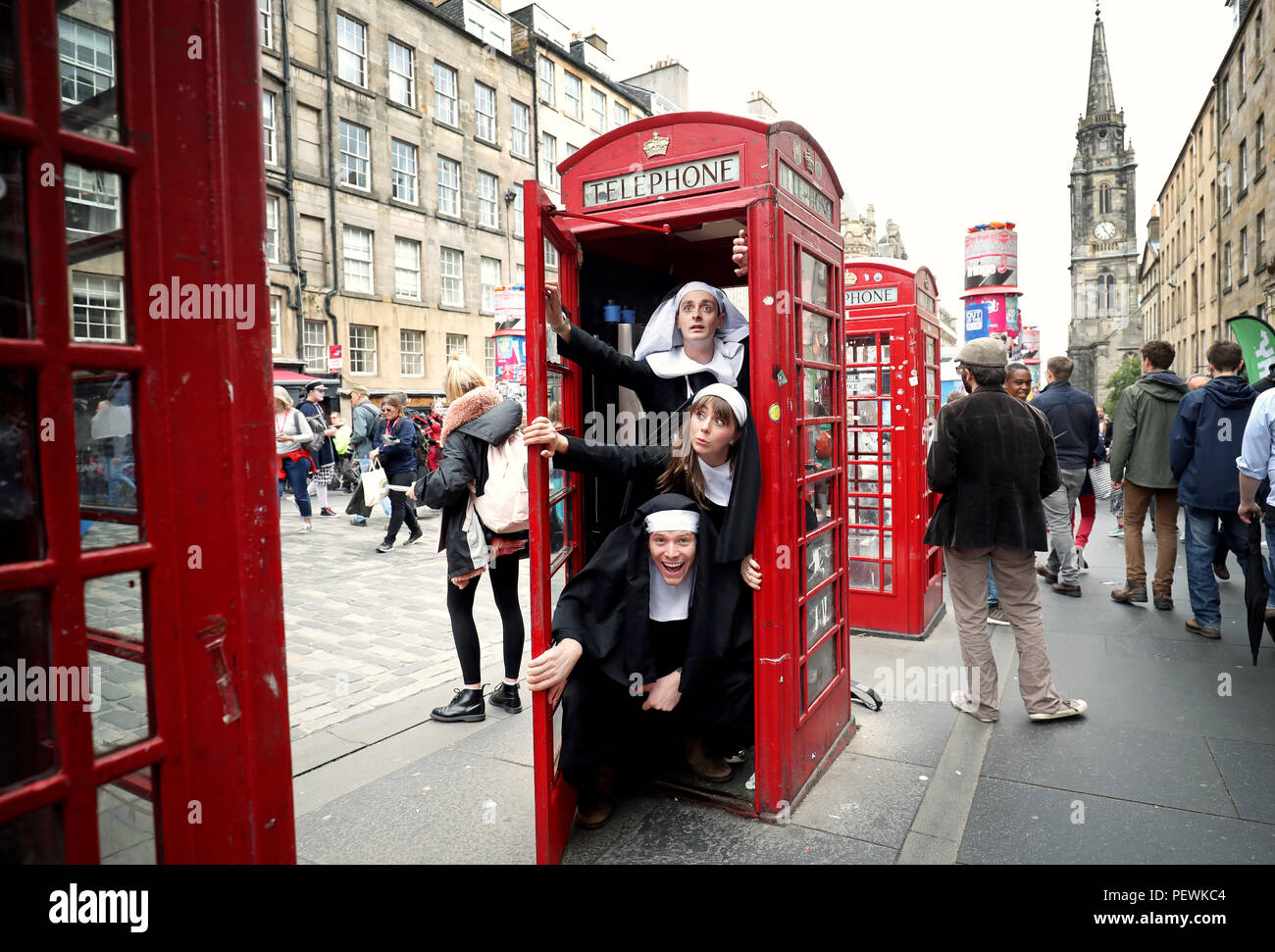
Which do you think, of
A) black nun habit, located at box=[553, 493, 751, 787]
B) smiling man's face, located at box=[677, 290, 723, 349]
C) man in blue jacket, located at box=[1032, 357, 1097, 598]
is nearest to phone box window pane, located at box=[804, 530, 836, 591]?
black nun habit, located at box=[553, 493, 751, 787]

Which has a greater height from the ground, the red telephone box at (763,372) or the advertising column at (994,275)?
the advertising column at (994,275)

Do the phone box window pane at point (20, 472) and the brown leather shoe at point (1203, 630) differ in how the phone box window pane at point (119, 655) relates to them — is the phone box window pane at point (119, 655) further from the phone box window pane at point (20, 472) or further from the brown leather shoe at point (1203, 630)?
the brown leather shoe at point (1203, 630)

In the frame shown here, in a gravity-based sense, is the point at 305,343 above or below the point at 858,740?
above

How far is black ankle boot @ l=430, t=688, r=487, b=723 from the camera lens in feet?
14.6

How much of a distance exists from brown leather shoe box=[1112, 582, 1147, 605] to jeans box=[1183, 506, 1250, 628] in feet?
3.26

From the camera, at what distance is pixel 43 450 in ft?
4.33

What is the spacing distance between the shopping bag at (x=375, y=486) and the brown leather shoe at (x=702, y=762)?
7.45 meters

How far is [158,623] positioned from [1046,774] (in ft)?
12.7

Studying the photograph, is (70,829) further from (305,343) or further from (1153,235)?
(1153,235)

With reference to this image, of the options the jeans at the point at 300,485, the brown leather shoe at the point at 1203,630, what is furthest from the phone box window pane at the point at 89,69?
the jeans at the point at 300,485

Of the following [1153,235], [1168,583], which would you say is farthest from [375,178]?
[1153,235]

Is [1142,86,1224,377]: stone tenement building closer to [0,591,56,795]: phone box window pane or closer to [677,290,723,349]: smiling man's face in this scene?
[677,290,723,349]: smiling man's face

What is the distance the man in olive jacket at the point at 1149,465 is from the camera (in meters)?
6.55

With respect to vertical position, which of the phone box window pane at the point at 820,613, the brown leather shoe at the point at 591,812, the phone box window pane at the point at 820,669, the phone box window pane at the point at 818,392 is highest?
the phone box window pane at the point at 818,392
